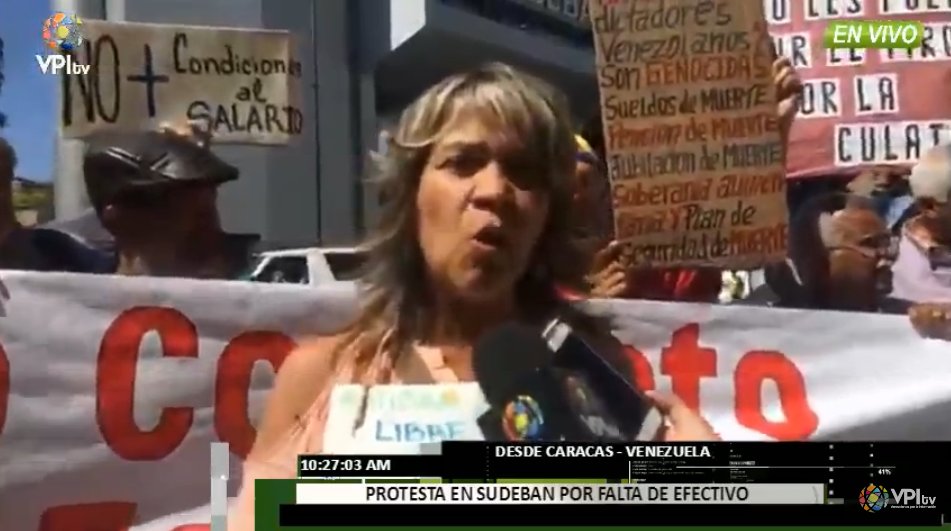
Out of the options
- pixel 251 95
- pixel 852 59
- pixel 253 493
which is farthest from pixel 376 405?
pixel 852 59

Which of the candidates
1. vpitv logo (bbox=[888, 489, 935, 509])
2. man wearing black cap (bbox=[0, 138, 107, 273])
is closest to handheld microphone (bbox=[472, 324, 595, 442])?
vpitv logo (bbox=[888, 489, 935, 509])

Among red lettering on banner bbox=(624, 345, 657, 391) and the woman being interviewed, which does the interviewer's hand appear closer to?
red lettering on banner bbox=(624, 345, 657, 391)

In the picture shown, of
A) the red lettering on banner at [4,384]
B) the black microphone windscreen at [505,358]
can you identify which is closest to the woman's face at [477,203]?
the black microphone windscreen at [505,358]

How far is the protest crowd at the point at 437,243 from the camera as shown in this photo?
7.79ft

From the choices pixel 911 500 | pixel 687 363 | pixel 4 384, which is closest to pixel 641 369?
pixel 687 363

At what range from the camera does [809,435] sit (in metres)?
2.67

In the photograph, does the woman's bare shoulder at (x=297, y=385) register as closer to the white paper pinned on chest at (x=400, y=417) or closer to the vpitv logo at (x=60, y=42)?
the white paper pinned on chest at (x=400, y=417)

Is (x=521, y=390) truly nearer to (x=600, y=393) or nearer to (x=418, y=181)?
(x=600, y=393)

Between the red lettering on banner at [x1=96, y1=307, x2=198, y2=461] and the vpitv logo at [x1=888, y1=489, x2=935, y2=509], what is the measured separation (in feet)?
4.73

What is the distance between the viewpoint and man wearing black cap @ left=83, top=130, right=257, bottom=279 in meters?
2.36

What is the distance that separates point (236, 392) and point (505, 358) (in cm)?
53

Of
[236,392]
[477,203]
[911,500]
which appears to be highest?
[477,203]

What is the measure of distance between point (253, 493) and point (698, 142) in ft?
3.73

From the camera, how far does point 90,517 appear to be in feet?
7.89
